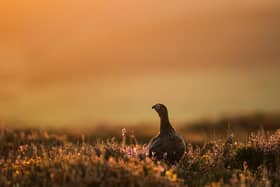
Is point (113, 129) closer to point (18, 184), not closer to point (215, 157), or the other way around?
point (215, 157)

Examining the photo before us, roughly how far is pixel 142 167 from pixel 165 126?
1.92 meters

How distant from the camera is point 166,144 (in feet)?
36.1

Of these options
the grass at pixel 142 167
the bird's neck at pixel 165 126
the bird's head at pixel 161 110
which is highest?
the bird's head at pixel 161 110

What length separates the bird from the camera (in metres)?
11.0

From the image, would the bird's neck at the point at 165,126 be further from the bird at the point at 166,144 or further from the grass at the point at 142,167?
the grass at the point at 142,167

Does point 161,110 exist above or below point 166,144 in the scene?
above

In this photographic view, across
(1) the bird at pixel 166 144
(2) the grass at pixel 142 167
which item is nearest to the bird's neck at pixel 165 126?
(1) the bird at pixel 166 144

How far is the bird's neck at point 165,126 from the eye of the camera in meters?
11.2

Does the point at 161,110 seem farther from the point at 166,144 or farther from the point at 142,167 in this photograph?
the point at 142,167

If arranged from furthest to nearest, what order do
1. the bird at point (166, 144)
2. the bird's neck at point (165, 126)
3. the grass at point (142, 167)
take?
the bird's neck at point (165, 126)
the bird at point (166, 144)
the grass at point (142, 167)

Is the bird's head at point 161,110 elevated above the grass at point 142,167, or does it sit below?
above

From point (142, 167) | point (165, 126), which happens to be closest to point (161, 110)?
point (165, 126)

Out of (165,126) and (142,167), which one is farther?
(165,126)

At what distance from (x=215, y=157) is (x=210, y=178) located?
1448 millimetres
